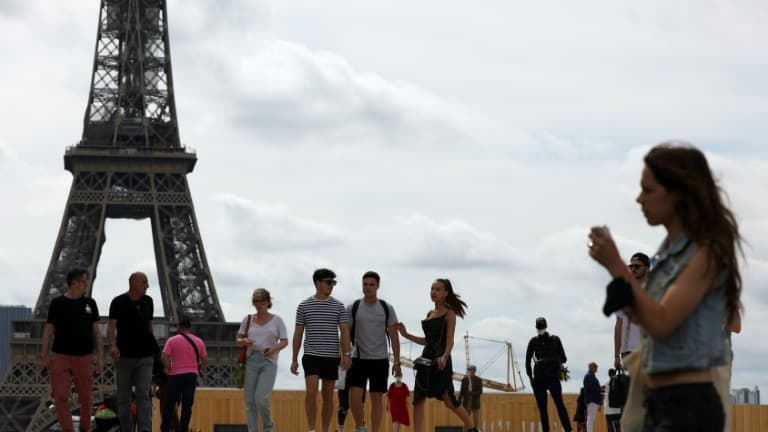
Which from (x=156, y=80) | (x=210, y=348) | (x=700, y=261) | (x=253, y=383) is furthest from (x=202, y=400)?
(x=156, y=80)

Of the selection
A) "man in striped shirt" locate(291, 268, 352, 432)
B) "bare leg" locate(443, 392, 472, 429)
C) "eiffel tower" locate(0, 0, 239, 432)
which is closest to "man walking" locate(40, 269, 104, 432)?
"man in striped shirt" locate(291, 268, 352, 432)

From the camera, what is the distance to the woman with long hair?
511cm

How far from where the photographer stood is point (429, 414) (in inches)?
938

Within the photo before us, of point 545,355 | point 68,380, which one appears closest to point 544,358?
point 545,355

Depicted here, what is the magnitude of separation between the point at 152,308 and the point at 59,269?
204ft

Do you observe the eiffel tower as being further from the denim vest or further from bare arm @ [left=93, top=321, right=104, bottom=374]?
the denim vest

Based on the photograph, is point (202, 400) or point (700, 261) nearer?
point (700, 261)

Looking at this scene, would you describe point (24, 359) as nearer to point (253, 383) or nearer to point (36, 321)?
point (36, 321)

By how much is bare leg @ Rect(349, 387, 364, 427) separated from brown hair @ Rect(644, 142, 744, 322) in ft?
36.2

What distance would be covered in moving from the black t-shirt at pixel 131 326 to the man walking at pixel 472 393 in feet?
24.6

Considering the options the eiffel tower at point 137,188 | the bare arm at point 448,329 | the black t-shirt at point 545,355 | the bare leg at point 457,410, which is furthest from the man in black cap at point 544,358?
the eiffel tower at point 137,188

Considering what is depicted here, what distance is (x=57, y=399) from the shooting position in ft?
50.2

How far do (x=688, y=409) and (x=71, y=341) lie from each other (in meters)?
10.8

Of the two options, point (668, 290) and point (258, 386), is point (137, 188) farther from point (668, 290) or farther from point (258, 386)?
point (668, 290)
